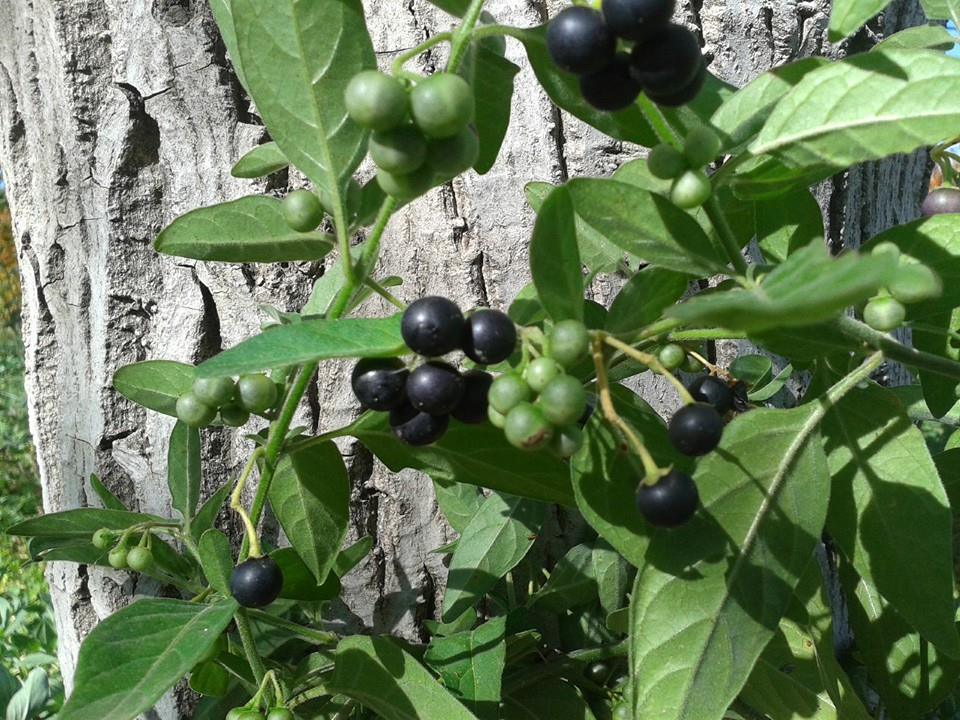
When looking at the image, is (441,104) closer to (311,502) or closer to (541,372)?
(541,372)

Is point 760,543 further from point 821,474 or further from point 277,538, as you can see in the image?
point 277,538

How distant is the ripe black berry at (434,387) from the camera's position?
80 cm

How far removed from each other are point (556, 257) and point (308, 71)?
328mm

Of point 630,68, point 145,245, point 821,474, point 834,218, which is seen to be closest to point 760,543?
point 821,474

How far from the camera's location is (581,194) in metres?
0.82

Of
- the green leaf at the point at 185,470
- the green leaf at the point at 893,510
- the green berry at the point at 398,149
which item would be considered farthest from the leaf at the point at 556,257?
the green leaf at the point at 185,470

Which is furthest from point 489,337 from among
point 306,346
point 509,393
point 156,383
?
point 156,383

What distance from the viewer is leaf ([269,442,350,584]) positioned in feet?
4.02

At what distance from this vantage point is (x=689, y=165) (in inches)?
32.6

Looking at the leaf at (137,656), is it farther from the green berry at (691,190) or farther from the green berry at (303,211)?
the green berry at (691,190)

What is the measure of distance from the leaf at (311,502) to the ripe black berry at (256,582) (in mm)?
192

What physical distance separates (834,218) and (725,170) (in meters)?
1.06

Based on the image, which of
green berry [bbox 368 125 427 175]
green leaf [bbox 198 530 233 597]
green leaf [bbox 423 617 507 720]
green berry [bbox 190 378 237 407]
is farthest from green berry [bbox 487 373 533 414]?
green leaf [bbox 423 617 507 720]

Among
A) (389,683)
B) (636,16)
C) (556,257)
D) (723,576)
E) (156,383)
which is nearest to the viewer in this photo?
(636,16)
